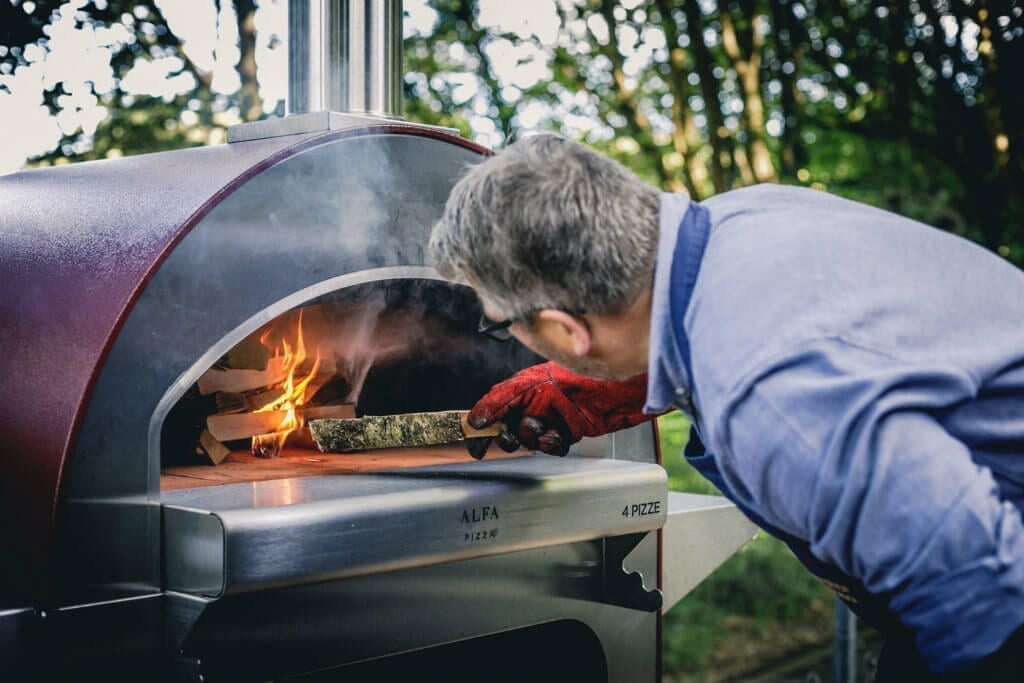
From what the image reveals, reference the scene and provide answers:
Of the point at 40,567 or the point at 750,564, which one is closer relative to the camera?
the point at 40,567

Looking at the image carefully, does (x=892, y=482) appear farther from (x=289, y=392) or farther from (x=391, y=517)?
(x=289, y=392)

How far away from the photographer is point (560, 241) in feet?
4.58

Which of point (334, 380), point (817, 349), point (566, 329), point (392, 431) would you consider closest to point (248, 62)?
point (334, 380)

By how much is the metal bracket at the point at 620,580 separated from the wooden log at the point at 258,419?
2.01 feet

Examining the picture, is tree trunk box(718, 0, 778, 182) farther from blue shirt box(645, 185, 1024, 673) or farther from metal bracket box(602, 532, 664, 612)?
blue shirt box(645, 185, 1024, 673)

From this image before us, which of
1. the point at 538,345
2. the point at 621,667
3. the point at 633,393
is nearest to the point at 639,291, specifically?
the point at 538,345

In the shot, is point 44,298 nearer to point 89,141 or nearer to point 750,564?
point 89,141

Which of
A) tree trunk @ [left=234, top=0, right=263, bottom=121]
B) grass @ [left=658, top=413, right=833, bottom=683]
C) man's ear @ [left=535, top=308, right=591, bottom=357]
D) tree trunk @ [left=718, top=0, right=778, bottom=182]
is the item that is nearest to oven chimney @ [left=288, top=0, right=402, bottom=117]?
man's ear @ [left=535, top=308, right=591, bottom=357]

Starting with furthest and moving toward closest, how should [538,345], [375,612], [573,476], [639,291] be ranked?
1. [573,476]
2. [375,612]
3. [538,345]
4. [639,291]

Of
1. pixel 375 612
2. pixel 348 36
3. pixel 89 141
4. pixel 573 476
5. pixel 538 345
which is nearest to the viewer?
pixel 538 345

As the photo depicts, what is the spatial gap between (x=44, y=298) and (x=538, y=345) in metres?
0.79

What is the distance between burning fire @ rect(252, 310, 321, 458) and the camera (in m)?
2.19

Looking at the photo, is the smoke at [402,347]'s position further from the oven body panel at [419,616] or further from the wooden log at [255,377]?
the oven body panel at [419,616]

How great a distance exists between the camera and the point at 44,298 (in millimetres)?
1686
